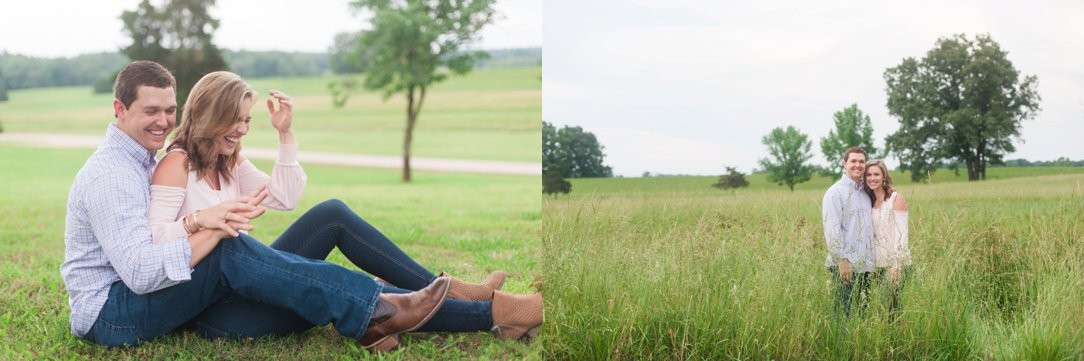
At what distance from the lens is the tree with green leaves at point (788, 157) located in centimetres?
491

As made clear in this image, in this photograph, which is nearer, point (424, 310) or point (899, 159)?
point (424, 310)

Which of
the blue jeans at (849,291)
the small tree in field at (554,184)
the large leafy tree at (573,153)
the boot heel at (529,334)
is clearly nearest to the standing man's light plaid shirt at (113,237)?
the boot heel at (529,334)

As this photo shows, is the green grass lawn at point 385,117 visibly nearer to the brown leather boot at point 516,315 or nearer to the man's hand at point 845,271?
the brown leather boot at point 516,315

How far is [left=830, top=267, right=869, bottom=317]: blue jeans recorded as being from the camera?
12.4 feet

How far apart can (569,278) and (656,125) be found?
1.39 m

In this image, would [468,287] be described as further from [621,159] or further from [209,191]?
[621,159]

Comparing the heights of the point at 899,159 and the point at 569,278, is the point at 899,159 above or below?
above

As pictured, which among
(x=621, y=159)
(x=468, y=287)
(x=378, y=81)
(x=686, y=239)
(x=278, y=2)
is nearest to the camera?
(x=468, y=287)

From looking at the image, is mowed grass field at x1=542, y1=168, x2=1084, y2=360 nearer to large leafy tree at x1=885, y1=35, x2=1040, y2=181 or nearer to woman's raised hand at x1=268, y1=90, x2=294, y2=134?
large leafy tree at x1=885, y1=35, x2=1040, y2=181

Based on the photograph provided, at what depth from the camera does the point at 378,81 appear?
2128cm

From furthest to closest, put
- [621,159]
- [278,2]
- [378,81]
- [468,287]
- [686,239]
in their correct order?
[278,2] → [378,81] → [621,159] → [686,239] → [468,287]

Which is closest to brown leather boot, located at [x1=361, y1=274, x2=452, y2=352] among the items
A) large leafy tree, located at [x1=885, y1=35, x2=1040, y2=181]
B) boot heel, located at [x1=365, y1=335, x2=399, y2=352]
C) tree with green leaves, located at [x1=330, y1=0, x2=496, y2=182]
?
boot heel, located at [x1=365, y1=335, x2=399, y2=352]

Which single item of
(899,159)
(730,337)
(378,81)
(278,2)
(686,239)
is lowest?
(730,337)

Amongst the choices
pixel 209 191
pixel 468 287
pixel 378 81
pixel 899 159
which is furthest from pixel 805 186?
pixel 378 81
